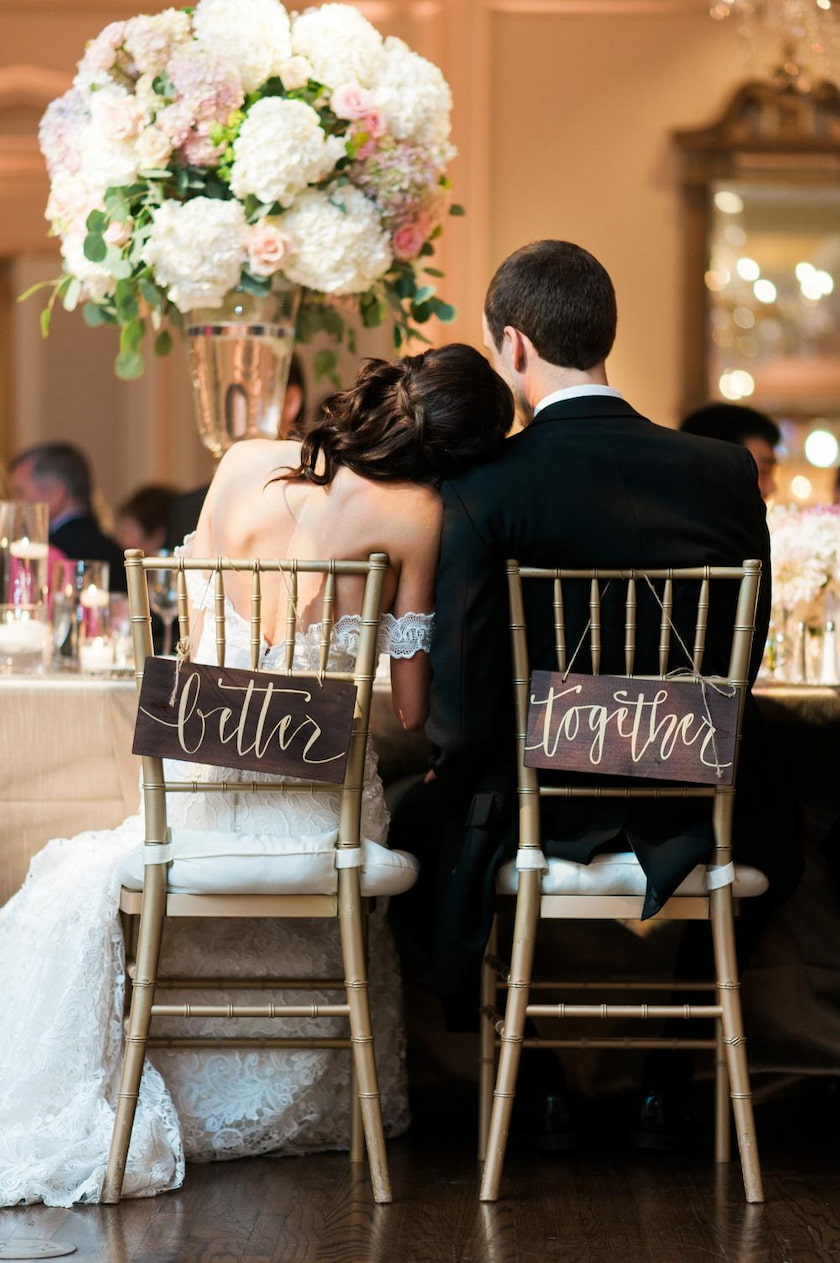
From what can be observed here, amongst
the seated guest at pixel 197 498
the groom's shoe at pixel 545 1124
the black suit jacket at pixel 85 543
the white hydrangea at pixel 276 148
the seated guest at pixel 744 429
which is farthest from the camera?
the black suit jacket at pixel 85 543

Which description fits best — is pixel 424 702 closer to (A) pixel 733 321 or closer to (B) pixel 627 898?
(B) pixel 627 898

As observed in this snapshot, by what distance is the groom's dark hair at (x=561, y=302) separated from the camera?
88.0 inches

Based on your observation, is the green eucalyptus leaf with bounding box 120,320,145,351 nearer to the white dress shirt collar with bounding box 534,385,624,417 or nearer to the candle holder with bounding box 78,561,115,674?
the candle holder with bounding box 78,561,115,674

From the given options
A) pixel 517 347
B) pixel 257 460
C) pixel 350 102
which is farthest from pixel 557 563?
pixel 350 102

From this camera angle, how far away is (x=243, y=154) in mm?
2648

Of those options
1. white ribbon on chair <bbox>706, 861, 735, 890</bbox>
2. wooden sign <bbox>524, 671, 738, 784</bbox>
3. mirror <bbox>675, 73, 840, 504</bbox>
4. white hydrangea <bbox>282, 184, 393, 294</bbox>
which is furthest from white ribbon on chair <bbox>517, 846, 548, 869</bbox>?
mirror <bbox>675, 73, 840, 504</bbox>

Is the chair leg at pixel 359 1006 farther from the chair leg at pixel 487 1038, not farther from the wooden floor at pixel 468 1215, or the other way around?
the chair leg at pixel 487 1038

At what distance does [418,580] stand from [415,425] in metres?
0.22

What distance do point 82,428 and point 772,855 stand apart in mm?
5210

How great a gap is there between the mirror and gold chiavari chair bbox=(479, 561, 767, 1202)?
12.4 ft

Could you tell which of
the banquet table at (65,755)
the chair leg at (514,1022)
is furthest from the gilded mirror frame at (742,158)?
the chair leg at (514,1022)

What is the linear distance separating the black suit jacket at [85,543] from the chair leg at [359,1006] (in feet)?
9.79

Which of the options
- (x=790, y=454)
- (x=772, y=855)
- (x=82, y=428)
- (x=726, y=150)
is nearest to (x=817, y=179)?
(x=726, y=150)

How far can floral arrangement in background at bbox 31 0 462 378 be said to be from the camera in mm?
2678
